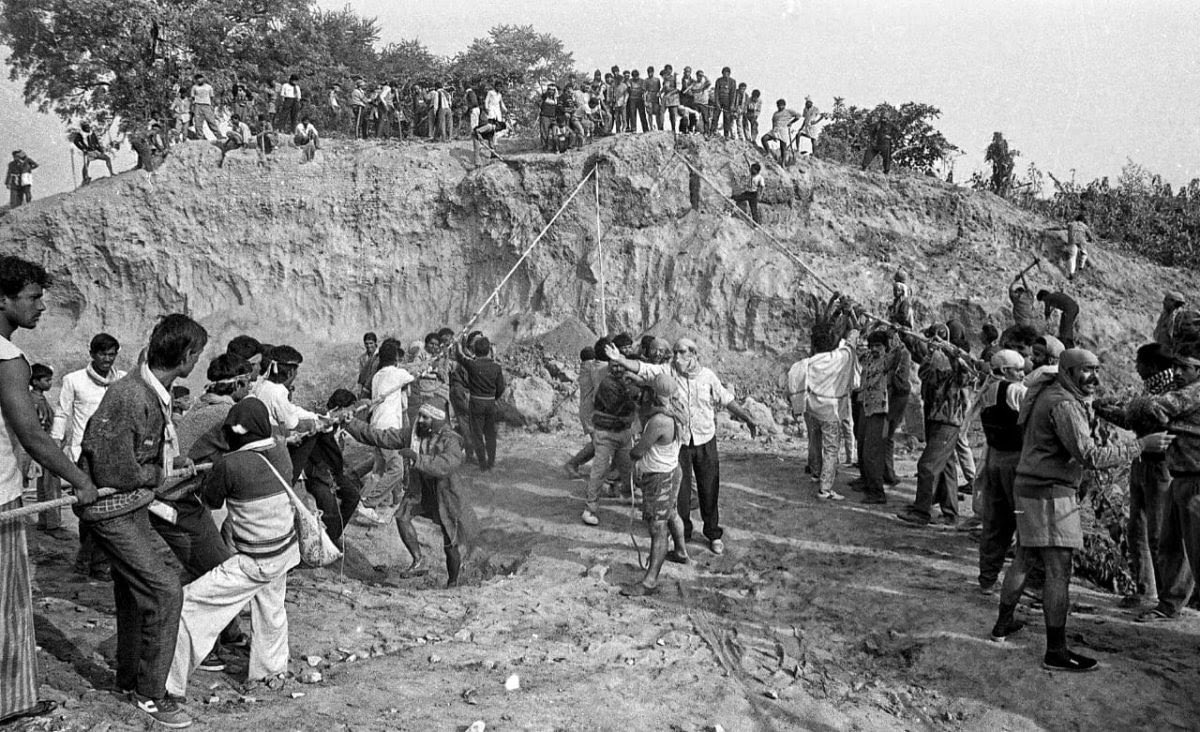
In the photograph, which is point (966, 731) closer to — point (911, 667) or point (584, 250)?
point (911, 667)

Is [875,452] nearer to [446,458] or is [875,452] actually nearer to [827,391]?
[827,391]

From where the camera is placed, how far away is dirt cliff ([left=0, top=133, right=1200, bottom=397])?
1598 cm

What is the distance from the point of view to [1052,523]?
5375mm

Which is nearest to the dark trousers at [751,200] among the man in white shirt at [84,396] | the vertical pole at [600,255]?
the vertical pole at [600,255]

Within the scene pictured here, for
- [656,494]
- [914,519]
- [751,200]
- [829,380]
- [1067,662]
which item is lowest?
[1067,662]

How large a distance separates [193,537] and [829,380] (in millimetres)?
6350

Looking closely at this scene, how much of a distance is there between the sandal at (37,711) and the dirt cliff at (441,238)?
466 inches

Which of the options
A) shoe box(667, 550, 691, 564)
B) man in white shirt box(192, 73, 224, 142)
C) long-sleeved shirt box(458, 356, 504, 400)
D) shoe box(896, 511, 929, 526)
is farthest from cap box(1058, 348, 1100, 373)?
man in white shirt box(192, 73, 224, 142)

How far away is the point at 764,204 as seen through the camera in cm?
1633

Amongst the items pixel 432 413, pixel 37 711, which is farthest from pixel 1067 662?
pixel 37 711

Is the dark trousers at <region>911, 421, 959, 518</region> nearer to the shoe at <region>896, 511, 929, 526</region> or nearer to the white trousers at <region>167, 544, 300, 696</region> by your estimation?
the shoe at <region>896, 511, 929, 526</region>

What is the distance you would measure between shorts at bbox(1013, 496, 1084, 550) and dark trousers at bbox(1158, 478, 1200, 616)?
78 cm

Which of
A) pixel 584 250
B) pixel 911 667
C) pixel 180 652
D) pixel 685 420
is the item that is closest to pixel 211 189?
pixel 584 250

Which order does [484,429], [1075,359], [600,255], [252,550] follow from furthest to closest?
[600,255], [484,429], [1075,359], [252,550]
